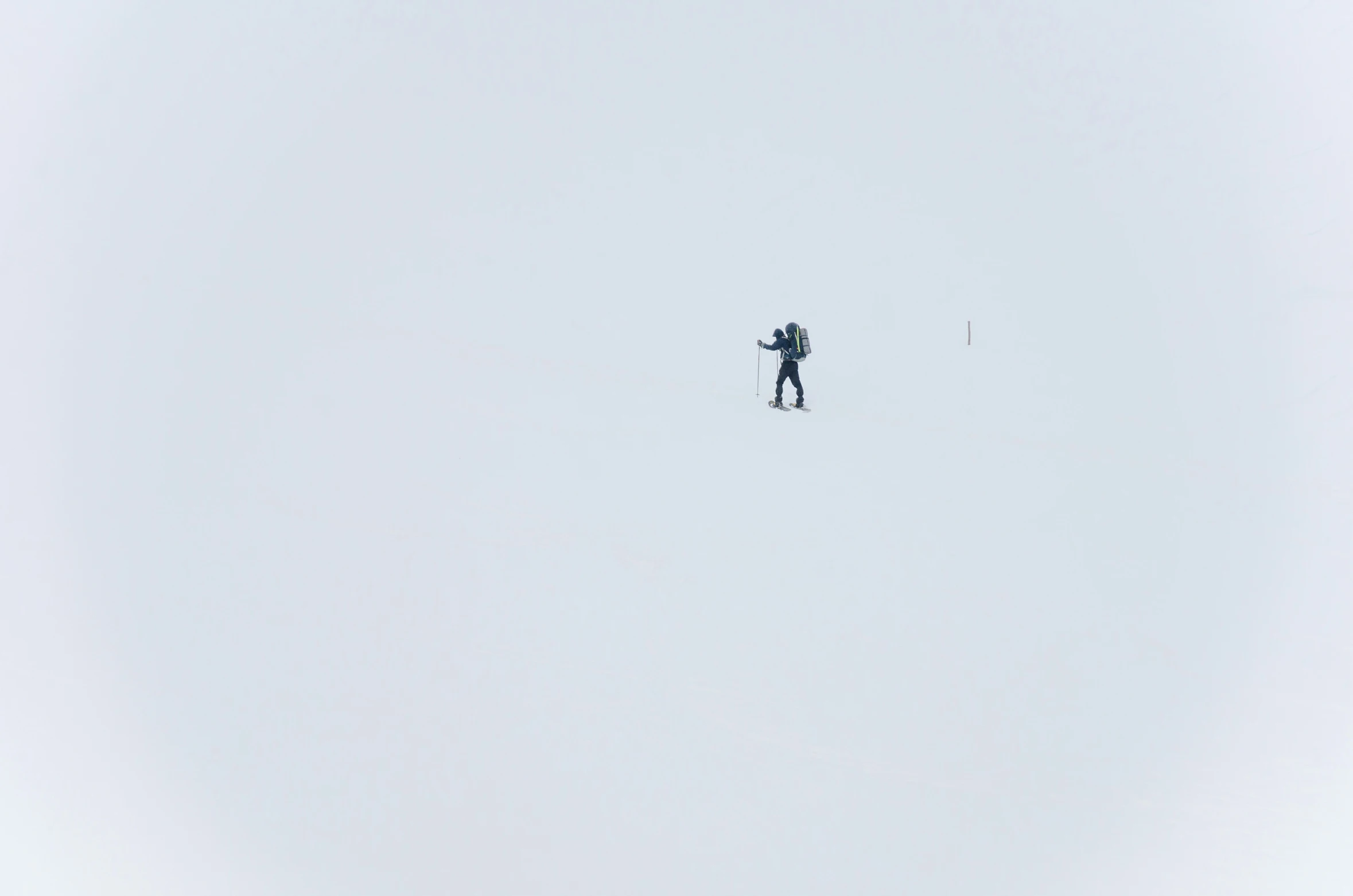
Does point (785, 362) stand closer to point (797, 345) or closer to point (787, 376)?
point (797, 345)

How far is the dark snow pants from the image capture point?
15.8 metres

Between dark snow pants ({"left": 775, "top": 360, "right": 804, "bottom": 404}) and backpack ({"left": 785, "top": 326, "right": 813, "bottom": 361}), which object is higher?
backpack ({"left": 785, "top": 326, "right": 813, "bottom": 361})

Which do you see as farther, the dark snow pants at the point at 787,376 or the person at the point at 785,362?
the dark snow pants at the point at 787,376

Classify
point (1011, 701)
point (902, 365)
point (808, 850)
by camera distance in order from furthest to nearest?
1. point (902, 365)
2. point (1011, 701)
3. point (808, 850)

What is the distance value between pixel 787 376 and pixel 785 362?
555mm

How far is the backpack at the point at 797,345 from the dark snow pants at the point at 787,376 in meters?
0.10

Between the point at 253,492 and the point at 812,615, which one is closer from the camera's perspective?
the point at 812,615

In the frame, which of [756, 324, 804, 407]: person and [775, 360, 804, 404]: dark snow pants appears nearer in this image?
[756, 324, 804, 407]: person

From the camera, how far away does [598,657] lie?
11172 millimetres

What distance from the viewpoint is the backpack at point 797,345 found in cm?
1564

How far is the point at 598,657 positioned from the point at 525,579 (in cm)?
148

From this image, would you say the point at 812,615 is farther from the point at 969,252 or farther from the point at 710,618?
the point at 969,252

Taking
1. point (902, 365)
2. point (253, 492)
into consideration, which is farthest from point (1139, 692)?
point (253, 492)

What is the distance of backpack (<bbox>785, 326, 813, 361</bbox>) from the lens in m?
15.6
